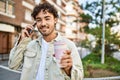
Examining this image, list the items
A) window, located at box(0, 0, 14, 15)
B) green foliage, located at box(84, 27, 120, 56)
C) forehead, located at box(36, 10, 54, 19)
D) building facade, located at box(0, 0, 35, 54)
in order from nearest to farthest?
1. forehead, located at box(36, 10, 54, 19)
2. green foliage, located at box(84, 27, 120, 56)
3. window, located at box(0, 0, 14, 15)
4. building facade, located at box(0, 0, 35, 54)

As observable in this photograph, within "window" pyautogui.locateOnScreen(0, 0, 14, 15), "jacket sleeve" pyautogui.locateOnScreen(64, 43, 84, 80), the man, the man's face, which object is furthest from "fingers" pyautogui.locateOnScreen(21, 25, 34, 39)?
"window" pyautogui.locateOnScreen(0, 0, 14, 15)

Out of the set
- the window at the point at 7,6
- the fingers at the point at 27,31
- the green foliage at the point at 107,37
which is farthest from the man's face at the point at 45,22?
the window at the point at 7,6

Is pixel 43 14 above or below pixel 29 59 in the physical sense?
above

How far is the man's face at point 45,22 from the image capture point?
2.68 meters

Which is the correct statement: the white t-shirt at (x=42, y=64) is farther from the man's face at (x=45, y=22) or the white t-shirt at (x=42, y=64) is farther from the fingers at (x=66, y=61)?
the fingers at (x=66, y=61)

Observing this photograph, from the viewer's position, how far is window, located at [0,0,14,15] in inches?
1046

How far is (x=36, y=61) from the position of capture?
105 inches

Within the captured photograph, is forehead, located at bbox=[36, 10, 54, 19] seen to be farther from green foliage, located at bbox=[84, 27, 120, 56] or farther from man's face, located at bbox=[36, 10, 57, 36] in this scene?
green foliage, located at bbox=[84, 27, 120, 56]

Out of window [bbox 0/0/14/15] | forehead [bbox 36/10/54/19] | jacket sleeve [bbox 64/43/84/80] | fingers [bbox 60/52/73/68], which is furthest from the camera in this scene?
window [bbox 0/0/14/15]

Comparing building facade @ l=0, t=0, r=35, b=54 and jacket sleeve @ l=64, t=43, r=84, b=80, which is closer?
jacket sleeve @ l=64, t=43, r=84, b=80

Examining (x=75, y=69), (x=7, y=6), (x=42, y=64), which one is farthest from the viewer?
(x=7, y=6)

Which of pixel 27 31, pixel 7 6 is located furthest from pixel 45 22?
pixel 7 6

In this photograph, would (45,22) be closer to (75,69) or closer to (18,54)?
(18,54)

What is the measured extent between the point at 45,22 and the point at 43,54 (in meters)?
0.29
